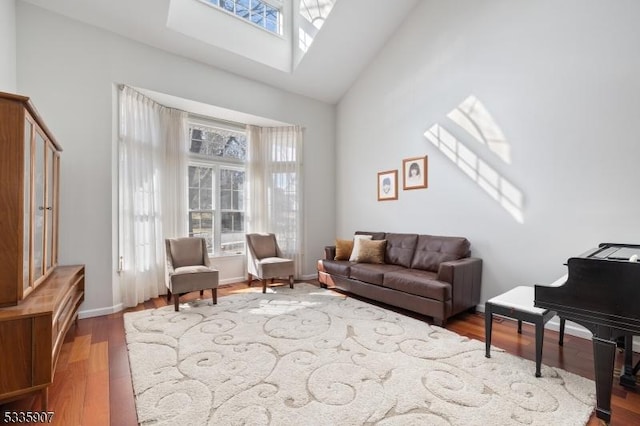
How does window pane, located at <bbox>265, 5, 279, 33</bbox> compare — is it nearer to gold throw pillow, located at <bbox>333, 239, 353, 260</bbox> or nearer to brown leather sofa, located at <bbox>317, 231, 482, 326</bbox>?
gold throw pillow, located at <bbox>333, 239, 353, 260</bbox>

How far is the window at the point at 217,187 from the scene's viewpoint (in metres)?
4.56

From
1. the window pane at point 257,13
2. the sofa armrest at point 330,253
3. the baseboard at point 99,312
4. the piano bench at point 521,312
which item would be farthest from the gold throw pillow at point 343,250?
the window pane at point 257,13

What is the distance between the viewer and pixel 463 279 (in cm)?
313

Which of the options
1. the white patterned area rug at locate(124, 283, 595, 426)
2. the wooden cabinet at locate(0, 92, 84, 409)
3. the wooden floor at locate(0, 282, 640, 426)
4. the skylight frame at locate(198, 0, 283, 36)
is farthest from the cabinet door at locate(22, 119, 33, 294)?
the skylight frame at locate(198, 0, 283, 36)

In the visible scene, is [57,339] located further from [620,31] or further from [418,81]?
[620,31]

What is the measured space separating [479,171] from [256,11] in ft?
13.2

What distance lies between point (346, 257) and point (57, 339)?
3374mm

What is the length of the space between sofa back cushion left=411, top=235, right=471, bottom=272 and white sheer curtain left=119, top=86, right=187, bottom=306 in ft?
11.2

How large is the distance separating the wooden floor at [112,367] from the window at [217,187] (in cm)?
174

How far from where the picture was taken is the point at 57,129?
307cm

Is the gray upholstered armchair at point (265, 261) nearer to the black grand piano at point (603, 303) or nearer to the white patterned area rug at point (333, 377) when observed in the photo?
the white patterned area rug at point (333, 377)

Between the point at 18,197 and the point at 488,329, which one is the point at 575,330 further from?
the point at 18,197

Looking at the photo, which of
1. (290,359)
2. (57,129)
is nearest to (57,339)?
(290,359)

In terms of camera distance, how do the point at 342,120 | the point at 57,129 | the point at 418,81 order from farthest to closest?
the point at 342,120
the point at 418,81
the point at 57,129
